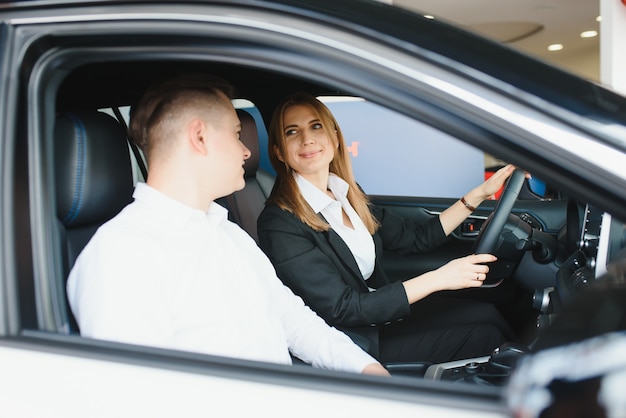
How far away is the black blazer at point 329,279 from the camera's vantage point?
5.87ft

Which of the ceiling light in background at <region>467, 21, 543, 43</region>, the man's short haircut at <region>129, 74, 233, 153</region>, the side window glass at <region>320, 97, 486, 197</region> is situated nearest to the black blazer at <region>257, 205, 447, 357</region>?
the man's short haircut at <region>129, 74, 233, 153</region>

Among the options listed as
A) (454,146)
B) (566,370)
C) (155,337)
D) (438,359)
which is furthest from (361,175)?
(566,370)

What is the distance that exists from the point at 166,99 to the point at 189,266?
38 centimetres

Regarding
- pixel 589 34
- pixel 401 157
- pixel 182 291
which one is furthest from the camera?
pixel 589 34

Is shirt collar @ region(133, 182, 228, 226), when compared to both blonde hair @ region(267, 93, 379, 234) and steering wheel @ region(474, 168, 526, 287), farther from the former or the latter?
steering wheel @ region(474, 168, 526, 287)

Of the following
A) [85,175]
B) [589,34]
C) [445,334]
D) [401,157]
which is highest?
[589,34]

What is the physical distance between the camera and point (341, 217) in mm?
2098

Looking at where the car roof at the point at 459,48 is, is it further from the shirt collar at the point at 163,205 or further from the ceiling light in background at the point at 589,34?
the ceiling light in background at the point at 589,34

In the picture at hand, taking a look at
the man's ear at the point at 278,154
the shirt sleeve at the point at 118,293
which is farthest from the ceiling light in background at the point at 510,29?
the shirt sleeve at the point at 118,293

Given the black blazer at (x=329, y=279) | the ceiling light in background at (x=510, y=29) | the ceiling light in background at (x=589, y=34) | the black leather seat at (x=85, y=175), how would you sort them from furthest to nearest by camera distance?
the ceiling light in background at (x=589, y=34) → the ceiling light in background at (x=510, y=29) → the black blazer at (x=329, y=279) → the black leather seat at (x=85, y=175)

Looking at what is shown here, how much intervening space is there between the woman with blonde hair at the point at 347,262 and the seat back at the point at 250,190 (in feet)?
0.58

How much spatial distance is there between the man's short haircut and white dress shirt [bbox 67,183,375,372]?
0.16m

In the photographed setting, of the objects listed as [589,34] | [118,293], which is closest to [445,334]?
[118,293]

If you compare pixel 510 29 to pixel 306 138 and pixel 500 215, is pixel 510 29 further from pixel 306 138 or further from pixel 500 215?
pixel 306 138
